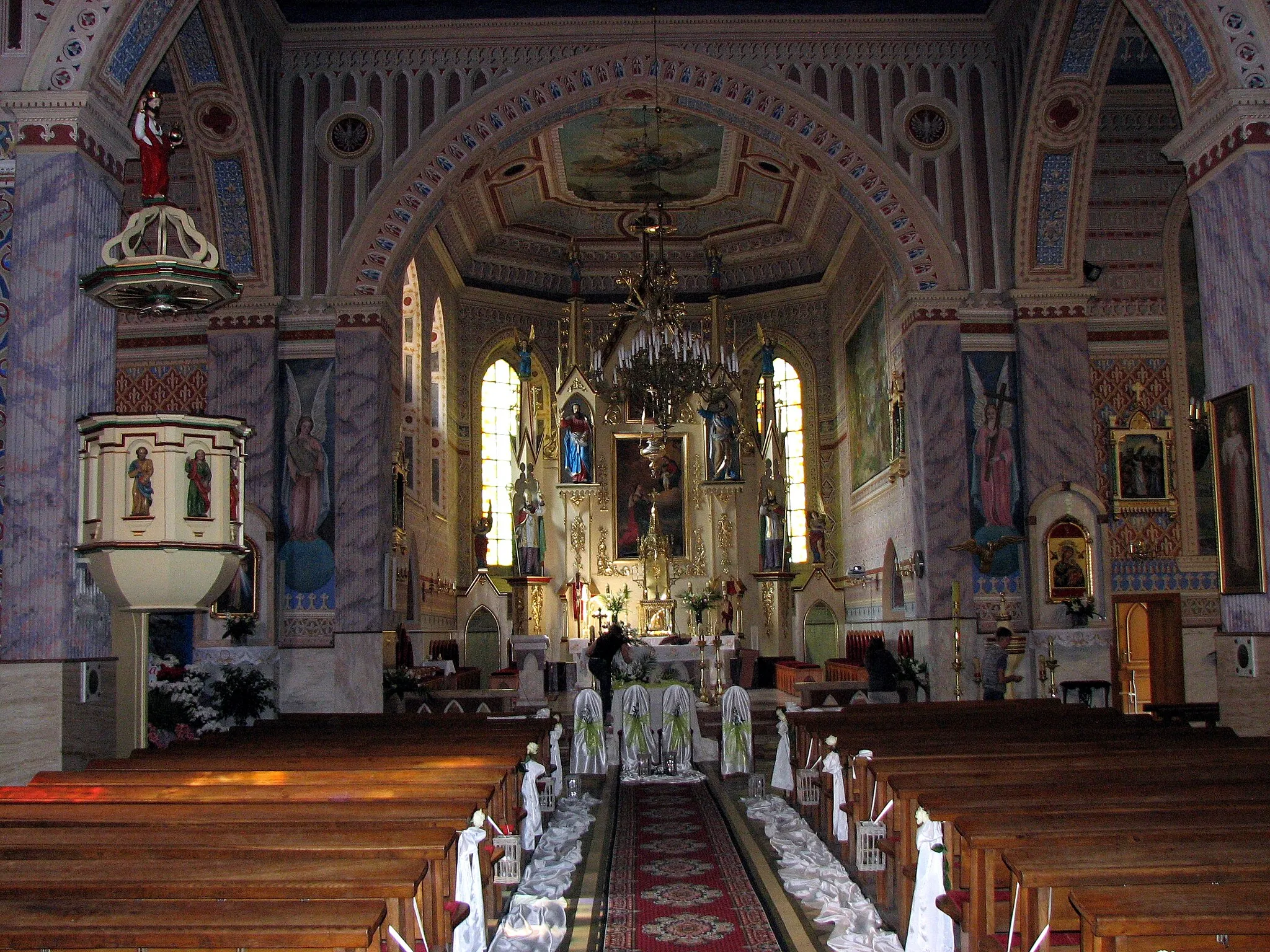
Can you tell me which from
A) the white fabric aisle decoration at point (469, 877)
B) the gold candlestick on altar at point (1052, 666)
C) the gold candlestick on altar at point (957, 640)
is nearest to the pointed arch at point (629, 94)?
the gold candlestick on altar at point (957, 640)

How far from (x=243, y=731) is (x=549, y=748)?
97.1 inches

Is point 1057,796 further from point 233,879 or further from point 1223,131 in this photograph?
point 1223,131

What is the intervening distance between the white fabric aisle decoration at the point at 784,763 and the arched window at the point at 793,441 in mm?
13098

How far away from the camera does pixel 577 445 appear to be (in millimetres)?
23719

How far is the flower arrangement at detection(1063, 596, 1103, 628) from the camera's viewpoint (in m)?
14.3

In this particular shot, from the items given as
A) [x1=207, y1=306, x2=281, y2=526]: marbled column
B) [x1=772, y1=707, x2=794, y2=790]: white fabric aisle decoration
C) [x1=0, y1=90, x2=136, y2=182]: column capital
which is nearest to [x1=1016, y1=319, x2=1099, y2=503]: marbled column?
[x1=772, y1=707, x2=794, y2=790]: white fabric aisle decoration

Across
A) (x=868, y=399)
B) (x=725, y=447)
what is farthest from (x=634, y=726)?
(x=725, y=447)

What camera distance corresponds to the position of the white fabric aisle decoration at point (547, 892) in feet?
20.3

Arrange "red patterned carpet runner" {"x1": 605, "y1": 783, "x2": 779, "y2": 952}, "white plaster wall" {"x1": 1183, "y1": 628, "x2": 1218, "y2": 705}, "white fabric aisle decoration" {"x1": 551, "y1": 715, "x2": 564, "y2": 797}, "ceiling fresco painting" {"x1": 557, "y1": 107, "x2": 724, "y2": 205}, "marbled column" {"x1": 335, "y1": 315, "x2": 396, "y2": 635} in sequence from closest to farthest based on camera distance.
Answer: "red patterned carpet runner" {"x1": 605, "y1": 783, "x2": 779, "y2": 952}
"white fabric aisle decoration" {"x1": 551, "y1": 715, "x2": 564, "y2": 797}
"marbled column" {"x1": 335, "y1": 315, "x2": 396, "y2": 635}
"white plaster wall" {"x1": 1183, "y1": 628, "x2": 1218, "y2": 705}
"ceiling fresco painting" {"x1": 557, "y1": 107, "x2": 724, "y2": 205}

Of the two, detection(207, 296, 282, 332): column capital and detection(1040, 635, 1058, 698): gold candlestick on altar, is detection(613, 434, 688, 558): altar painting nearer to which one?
detection(207, 296, 282, 332): column capital

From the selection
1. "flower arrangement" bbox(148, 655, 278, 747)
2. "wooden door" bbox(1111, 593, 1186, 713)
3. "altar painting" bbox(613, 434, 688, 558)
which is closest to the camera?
"flower arrangement" bbox(148, 655, 278, 747)

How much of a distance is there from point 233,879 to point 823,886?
4097mm

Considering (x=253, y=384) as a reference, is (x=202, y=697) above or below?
below

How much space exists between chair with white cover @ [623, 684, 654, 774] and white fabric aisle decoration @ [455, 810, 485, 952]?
23.1 ft
